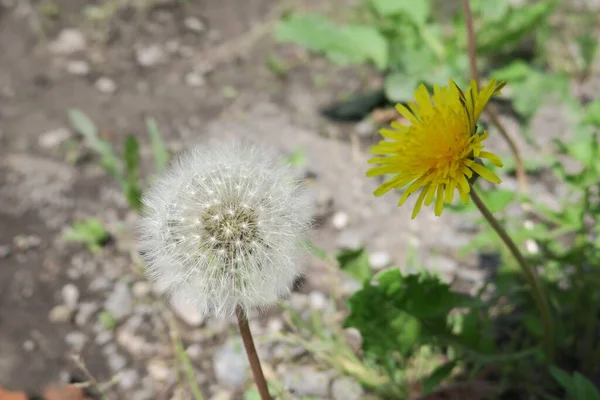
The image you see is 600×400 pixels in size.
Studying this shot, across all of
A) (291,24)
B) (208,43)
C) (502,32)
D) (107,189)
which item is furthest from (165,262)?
(208,43)

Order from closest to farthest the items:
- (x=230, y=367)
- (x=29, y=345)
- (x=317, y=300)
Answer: (x=230, y=367) < (x=29, y=345) < (x=317, y=300)

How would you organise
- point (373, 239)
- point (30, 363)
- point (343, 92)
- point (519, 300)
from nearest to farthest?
point (519, 300)
point (30, 363)
point (373, 239)
point (343, 92)

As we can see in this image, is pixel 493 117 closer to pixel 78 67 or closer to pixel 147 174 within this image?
pixel 147 174

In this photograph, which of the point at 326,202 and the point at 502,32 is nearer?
the point at 326,202

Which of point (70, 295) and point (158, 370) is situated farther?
point (70, 295)

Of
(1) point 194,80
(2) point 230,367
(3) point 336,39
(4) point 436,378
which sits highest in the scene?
(1) point 194,80

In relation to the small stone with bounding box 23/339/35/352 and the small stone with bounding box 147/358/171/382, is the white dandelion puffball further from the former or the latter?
the small stone with bounding box 23/339/35/352

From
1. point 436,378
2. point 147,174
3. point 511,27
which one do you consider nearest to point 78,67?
point 147,174

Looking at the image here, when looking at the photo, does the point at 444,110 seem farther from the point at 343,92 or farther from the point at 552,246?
the point at 343,92
